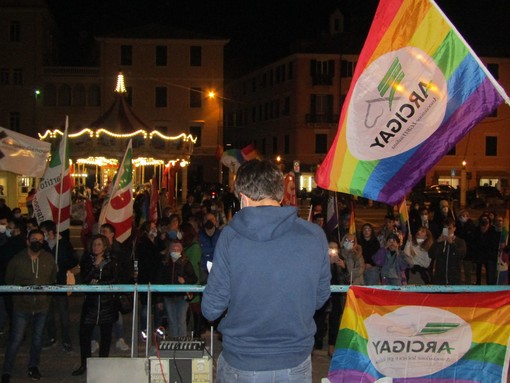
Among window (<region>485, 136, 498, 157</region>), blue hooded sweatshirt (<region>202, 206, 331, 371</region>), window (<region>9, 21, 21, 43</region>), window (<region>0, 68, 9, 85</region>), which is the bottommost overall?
blue hooded sweatshirt (<region>202, 206, 331, 371</region>)

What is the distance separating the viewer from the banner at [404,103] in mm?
4934

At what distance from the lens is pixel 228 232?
3.35 m

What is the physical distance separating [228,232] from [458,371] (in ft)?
9.31

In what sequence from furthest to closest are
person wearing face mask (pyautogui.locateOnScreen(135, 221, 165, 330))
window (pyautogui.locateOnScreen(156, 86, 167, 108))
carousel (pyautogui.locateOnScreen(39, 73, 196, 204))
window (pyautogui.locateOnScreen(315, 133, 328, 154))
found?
window (pyautogui.locateOnScreen(315, 133, 328, 154)), window (pyautogui.locateOnScreen(156, 86, 167, 108)), carousel (pyautogui.locateOnScreen(39, 73, 196, 204)), person wearing face mask (pyautogui.locateOnScreen(135, 221, 165, 330))

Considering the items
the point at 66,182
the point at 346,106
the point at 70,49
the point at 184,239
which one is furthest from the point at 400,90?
the point at 70,49

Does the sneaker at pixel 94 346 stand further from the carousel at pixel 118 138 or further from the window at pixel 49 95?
the window at pixel 49 95

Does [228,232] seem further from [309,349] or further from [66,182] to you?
[66,182]

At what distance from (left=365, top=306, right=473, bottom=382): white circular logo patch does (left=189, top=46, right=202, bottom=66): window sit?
50276 mm

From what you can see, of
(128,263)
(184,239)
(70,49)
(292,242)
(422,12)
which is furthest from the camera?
(70,49)

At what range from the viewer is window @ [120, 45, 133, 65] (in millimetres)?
53500

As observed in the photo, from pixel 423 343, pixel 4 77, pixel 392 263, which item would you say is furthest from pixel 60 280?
pixel 4 77

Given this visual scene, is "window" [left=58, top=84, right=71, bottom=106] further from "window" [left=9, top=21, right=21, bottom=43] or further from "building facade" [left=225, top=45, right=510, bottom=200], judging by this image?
"building facade" [left=225, top=45, right=510, bottom=200]

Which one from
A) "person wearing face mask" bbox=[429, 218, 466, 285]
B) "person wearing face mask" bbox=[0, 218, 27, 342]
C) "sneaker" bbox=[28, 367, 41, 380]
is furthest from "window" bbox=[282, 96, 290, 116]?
"sneaker" bbox=[28, 367, 41, 380]

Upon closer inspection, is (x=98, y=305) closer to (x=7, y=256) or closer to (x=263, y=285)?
(x=7, y=256)
